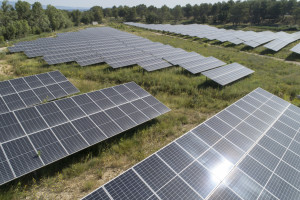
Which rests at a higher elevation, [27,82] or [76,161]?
[27,82]

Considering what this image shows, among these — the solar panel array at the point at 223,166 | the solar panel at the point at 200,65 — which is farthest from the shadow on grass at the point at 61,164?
the solar panel at the point at 200,65

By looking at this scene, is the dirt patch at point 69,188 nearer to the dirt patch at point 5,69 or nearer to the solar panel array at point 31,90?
the solar panel array at point 31,90

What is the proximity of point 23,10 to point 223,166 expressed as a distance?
10263 centimetres

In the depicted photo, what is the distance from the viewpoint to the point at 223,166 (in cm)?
726

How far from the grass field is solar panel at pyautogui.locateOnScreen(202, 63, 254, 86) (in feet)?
2.32

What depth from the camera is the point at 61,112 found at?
10680 mm

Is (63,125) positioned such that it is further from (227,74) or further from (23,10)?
(23,10)

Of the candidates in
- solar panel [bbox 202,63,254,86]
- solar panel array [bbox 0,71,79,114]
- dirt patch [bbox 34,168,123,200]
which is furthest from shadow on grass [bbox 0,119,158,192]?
solar panel [bbox 202,63,254,86]

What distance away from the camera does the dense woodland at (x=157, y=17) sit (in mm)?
66069

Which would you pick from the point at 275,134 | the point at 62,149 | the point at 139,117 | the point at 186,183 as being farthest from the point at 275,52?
the point at 62,149

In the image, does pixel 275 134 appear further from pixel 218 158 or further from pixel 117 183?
A: pixel 117 183

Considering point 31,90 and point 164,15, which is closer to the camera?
point 31,90

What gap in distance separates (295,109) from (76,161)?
15.1 metres

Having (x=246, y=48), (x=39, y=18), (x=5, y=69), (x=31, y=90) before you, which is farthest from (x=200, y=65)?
(x=39, y=18)
